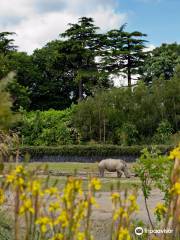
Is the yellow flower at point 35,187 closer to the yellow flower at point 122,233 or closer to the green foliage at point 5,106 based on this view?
the green foliage at point 5,106

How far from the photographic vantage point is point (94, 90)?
44156 mm

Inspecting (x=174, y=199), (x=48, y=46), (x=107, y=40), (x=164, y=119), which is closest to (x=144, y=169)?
(x=174, y=199)

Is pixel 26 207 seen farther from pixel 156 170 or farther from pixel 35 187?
pixel 156 170

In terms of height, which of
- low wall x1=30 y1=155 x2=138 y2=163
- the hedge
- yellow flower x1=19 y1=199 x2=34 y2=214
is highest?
yellow flower x1=19 y1=199 x2=34 y2=214

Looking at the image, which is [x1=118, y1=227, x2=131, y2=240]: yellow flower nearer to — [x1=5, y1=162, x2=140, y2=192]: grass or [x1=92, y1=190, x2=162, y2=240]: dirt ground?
[x1=5, y1=162, x2=140, y2=192]: grass

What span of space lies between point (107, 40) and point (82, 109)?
15.3 meters

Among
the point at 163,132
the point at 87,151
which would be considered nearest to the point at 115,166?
the point at 87,151

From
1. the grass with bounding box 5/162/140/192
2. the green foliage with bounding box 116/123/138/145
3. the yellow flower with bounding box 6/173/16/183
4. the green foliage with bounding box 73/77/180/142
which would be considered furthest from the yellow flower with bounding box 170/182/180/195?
the green foliage with bounding box 73/77/180/142

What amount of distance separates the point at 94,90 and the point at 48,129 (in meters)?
6.28

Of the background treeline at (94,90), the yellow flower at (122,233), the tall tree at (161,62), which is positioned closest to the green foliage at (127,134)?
the background treeline at (94,90)

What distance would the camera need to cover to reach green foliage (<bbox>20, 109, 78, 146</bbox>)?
3875 cm

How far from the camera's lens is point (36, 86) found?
5431 centimetres

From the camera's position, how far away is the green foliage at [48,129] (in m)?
38.8

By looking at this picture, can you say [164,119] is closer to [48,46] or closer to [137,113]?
[137,113]
